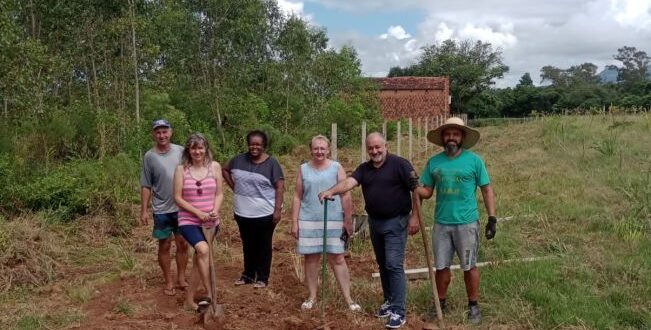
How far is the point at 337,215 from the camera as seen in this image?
5.06 metres

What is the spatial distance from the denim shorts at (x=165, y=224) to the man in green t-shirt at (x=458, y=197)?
210 cm

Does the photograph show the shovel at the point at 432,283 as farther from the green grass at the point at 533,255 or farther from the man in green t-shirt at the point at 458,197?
the green grass at the point at 533,255

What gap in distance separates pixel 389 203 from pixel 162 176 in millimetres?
1951

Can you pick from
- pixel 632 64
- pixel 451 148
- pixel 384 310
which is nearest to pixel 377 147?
pixel 451 148

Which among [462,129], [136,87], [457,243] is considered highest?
[136,87]

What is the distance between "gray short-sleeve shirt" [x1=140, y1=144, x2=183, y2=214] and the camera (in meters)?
5.26

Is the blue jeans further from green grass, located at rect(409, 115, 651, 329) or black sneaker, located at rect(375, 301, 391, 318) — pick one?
green grass, located at rect(409, 115, 651, 329)

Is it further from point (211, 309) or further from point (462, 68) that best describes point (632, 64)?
point (211, 309)


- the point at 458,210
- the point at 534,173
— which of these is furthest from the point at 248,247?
the point at 534,173

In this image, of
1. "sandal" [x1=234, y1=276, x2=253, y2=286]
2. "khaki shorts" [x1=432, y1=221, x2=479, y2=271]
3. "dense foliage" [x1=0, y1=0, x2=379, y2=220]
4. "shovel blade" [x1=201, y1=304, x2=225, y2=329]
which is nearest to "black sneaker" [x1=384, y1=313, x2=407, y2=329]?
"khaki shorts" [x1=432, y1=221, x2=479, y2=271]

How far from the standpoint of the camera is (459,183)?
4727 mm

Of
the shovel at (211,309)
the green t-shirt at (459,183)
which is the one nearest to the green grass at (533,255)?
the shovel at (211,309)

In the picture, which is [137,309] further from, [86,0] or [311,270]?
[86,0]

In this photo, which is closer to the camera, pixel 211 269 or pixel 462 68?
pixel 211 269
